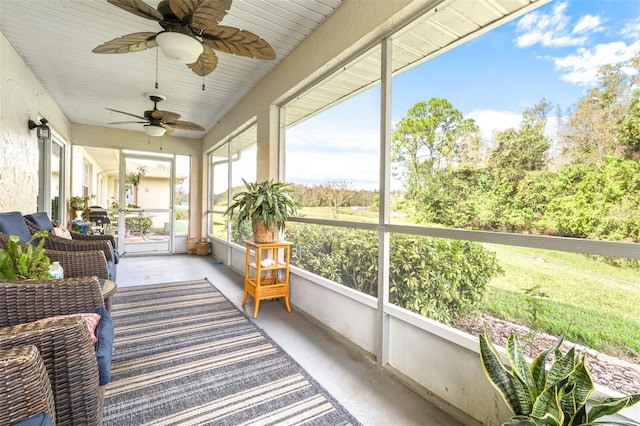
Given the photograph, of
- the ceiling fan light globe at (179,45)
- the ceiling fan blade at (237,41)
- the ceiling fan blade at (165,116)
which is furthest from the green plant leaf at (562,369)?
the ceiling fan blade at (165,116)

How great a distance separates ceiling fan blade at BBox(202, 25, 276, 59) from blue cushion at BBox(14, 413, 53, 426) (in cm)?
198

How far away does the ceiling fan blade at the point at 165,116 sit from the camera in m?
3.71

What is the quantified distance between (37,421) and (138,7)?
79.3 inches

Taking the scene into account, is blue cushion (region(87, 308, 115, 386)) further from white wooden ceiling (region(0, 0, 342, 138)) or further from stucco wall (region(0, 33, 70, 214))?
stucco wall (region(0, 33, 70, 214))

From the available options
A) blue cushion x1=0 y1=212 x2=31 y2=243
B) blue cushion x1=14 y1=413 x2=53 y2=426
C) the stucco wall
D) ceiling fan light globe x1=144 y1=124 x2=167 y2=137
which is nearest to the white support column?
blue cushion x1=14 y1=413 x2=53 y2=426

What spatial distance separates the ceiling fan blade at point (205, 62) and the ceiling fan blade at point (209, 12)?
0.33m

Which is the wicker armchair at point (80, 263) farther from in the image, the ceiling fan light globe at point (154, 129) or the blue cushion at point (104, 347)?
the ceiling fan light globe at point (154, 129)

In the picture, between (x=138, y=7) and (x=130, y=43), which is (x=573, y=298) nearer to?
(x=138, y=7)

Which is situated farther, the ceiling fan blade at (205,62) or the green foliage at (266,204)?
the green foliage at (266,204)

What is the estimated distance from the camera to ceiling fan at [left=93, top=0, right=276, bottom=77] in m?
1.69

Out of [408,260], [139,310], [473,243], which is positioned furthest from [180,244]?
[473,243]

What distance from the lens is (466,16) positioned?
1.90m

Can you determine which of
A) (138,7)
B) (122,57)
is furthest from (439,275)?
(122,57)

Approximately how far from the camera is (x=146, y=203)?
6.77 meters
